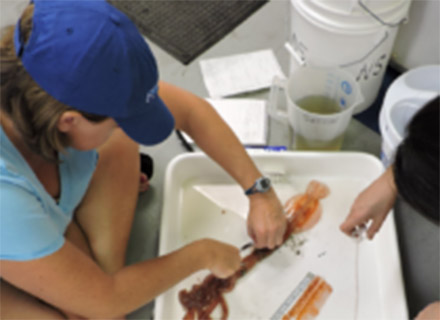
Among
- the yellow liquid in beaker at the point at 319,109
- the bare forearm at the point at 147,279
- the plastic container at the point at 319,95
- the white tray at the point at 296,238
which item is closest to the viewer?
the bare forearm at the point at 147,279

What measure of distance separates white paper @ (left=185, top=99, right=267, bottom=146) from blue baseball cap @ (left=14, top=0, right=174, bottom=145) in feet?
1.99

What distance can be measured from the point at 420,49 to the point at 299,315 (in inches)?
34.1

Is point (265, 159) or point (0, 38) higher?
point (0, 38)

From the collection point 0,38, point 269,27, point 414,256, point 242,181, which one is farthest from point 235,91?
point 0,38

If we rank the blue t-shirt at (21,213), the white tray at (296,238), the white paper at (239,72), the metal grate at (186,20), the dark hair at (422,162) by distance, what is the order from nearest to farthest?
the dark hair at (422,162) < the blue t-shirt at (21,213) < the white tray at (296,238) < the white paper at (239,72) < the metal grate at (186,20)

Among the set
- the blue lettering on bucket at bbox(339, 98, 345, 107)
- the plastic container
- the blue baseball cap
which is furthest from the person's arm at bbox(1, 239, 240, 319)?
the blue lettering on bucket at bbox(339, 98, 345, 107)

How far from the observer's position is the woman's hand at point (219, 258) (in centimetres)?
88

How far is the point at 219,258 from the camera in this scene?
0.89 metres

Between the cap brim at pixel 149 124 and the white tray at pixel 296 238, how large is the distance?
1.01 feet

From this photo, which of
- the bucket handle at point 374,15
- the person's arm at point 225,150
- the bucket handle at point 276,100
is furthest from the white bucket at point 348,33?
the person's arm at point 225,150

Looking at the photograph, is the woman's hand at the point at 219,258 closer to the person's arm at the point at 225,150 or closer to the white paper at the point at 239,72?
the person's arm at the point at 225,150

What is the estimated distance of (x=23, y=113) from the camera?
616 millimetres

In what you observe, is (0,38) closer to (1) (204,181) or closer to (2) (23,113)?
(2) (23,113)

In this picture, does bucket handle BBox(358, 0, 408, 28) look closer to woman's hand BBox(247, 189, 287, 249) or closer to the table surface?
the table surface
